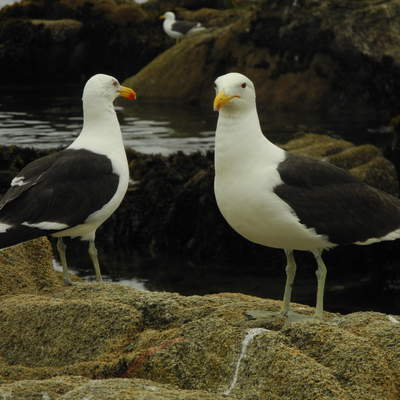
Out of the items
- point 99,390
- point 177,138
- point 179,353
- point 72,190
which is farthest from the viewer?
point 177,138

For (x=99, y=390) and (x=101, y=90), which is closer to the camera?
(x=99, y=390)

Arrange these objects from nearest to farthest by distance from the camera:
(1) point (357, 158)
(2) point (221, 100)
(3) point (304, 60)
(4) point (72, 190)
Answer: (2) point (221, 100), (4) point (72, 190), (1) point (357, 158), (3) point (304, 60)

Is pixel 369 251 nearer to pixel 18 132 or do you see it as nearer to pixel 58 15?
pixel 18 132

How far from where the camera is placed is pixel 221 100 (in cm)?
680

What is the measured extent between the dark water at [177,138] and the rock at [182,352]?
678 centimetres

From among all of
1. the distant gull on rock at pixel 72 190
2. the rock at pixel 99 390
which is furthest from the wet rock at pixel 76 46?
the rock at pixel 99 390

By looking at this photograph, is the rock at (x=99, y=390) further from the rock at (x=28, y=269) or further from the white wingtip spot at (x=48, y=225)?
the white wingtip spot at (x=48, y=225)

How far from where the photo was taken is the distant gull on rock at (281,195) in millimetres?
6746

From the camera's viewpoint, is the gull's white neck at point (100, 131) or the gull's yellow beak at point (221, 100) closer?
the gull's yellow beak at point (221, 100)

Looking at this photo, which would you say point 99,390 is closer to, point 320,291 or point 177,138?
point 320,291

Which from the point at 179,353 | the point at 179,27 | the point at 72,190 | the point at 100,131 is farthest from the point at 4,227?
the point at 179,27

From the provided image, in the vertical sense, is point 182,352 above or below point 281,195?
below

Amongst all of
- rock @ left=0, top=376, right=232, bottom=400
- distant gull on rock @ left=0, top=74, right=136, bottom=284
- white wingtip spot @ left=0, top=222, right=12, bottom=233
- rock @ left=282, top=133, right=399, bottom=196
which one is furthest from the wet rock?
rock @ left=0, top=376, right=232, bottom=400

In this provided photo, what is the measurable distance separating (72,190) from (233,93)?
2334 mm
